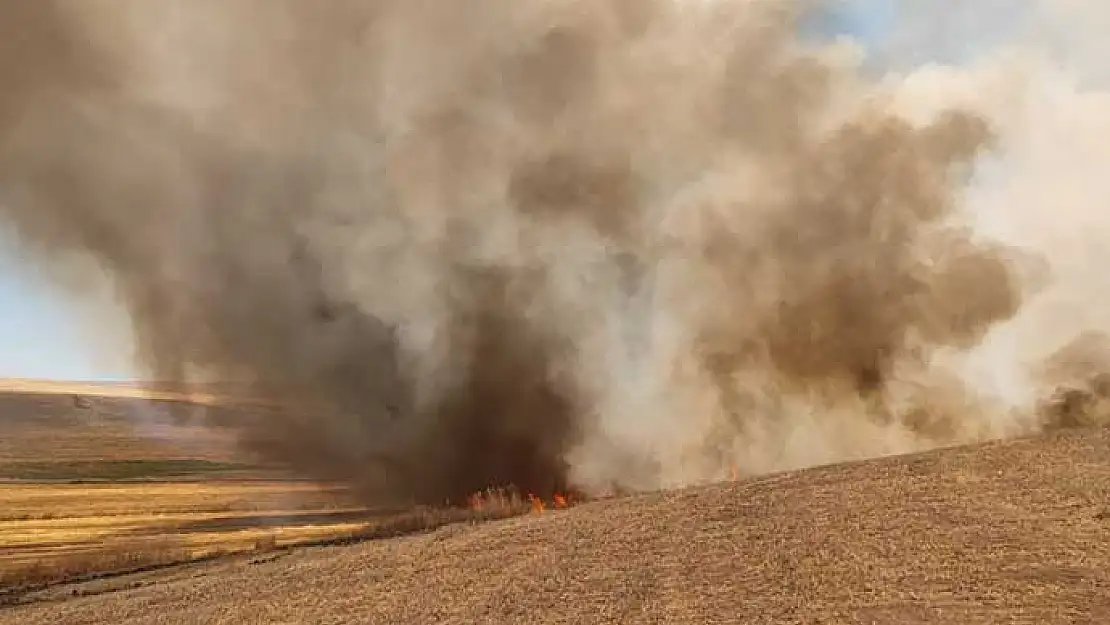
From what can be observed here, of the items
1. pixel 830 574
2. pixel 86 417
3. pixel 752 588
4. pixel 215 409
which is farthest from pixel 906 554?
pixel 86 417

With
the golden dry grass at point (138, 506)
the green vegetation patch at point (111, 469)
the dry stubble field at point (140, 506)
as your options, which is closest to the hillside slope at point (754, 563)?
the dry stubble field at point (140, 506)

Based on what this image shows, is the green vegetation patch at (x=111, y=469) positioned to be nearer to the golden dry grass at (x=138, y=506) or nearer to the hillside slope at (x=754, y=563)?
the golden dry grass at (x=138, y=506)

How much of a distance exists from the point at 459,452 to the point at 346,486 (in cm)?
317

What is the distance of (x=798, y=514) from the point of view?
40.3ft

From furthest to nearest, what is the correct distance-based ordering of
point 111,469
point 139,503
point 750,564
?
point 111,469 → point 139,503 → point 750,564

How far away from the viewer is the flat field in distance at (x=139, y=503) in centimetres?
1856

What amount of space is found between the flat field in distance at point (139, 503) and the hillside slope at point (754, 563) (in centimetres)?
370

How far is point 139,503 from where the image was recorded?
26.9 metres

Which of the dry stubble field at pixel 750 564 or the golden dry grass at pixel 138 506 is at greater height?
the golden dry grass at pixel 138 506

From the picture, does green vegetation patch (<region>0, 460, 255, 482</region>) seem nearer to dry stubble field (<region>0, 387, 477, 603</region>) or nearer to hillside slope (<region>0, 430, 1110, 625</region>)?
dry stubble field (<region>0, 387, 477, 603</region>)

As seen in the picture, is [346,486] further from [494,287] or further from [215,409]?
[215,409]

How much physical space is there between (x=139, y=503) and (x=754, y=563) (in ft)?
69.7

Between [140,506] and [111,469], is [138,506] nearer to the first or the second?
[140,506]

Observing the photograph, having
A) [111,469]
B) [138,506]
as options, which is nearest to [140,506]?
[138,506]
